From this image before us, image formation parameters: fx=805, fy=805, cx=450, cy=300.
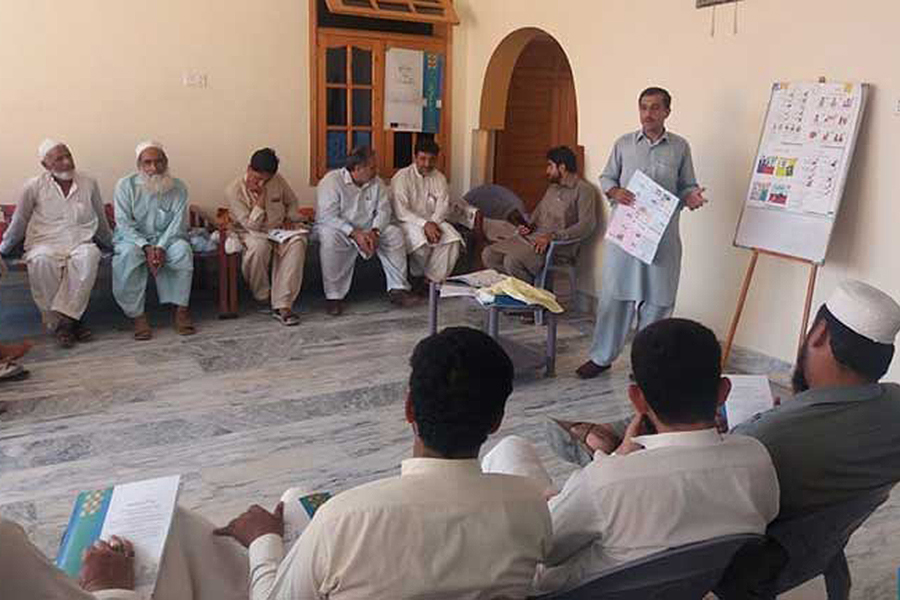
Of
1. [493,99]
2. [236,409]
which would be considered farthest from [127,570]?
[493,99]

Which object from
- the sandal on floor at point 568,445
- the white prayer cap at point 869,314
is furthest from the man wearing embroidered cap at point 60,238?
the white prayer cap at point 869,314

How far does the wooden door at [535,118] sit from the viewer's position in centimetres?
778

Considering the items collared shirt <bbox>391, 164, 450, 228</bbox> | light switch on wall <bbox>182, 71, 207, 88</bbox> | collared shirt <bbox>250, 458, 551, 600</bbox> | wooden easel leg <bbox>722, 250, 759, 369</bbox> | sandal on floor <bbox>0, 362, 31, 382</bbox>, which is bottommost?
sandal on floor <bbox>0, 362, 31, 382</bbox>

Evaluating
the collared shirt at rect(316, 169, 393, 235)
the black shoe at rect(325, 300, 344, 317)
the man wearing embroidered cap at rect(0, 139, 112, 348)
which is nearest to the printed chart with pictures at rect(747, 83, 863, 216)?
the collared shirt at rect(316, 169, 393, 235)

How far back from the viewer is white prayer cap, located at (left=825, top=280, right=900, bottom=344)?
1672 mm

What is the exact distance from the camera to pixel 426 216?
20.0 feet

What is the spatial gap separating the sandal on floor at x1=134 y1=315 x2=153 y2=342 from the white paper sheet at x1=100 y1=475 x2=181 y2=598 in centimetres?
333

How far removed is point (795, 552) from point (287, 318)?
4.13 meters

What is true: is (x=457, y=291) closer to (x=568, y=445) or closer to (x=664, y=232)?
(x=664, y=232)

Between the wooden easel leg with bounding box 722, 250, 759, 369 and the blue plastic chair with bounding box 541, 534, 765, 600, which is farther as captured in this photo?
the wooden easel leg with bounding box 722, 250, 759, 369

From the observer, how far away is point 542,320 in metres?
5.41

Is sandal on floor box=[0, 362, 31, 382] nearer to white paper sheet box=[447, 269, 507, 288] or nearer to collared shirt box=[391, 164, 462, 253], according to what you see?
white paper sheet box=[447, 269, 507, 288]

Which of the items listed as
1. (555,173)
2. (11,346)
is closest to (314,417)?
(11,346)

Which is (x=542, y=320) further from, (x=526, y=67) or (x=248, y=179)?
(x=526, y=67)
